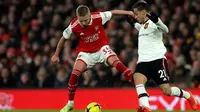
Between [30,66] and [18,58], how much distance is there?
21.3 inches

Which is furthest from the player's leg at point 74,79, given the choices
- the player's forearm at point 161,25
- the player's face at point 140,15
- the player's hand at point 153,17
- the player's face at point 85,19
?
the player's hand at point 153,17

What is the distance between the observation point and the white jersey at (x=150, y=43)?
451 inches

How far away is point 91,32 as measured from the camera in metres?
12.5

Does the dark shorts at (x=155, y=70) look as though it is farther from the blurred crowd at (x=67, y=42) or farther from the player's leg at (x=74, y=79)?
the blurred crowd at (x=67, y=42)

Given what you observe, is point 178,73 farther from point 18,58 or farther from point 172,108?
point 18,58

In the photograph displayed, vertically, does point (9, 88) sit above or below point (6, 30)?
below

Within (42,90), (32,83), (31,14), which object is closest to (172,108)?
(42,90)

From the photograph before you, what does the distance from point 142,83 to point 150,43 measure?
0.83 m

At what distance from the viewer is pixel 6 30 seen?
853 inches

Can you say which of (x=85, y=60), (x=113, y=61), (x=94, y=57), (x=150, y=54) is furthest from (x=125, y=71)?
(x=150, y=54)

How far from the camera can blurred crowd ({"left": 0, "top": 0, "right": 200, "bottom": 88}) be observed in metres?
17.7

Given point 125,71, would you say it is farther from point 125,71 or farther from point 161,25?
point 161,25

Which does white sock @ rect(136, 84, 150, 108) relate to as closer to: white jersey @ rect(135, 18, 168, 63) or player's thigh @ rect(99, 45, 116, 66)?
white jersey @ rect(135, 18, 168, 63)

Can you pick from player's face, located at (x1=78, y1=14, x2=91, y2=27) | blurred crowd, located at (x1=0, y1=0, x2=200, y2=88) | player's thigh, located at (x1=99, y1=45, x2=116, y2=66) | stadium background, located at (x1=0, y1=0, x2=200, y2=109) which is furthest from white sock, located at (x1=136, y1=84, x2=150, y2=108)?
blurred crowd, located at (x1=0, y1=0, x2=200, y2=88)
